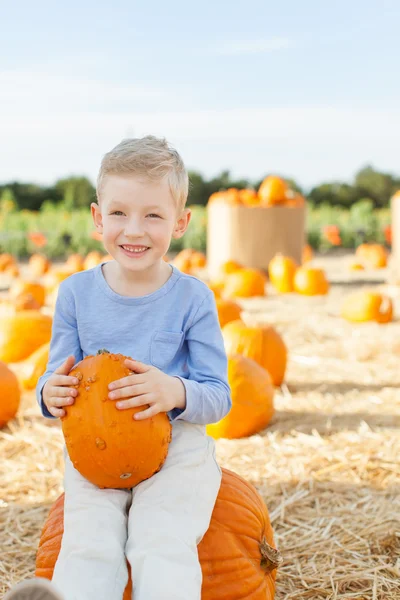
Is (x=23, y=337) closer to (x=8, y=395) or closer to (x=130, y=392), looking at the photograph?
(x=8, y=395)

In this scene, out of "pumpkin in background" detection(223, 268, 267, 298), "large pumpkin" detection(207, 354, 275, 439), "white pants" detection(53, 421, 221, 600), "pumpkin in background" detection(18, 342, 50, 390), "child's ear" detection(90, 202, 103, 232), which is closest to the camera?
"white pants" detection(53, 421, 221, 600)

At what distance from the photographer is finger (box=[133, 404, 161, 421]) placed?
2.13 m

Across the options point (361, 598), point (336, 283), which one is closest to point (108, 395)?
point (361, 598)

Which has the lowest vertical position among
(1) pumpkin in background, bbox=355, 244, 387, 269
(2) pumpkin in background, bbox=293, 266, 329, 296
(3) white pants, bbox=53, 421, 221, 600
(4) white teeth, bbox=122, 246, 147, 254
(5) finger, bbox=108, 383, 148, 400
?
(1) pumpkin in background, bbox=355, 244, 387, 269

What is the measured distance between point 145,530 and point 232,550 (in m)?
0.38

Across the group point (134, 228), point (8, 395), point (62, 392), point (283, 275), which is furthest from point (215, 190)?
point (62, 392)

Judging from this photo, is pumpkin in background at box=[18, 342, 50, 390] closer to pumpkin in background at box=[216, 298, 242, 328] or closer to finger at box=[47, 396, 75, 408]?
pumpkin in background at box=[216, 298, 242, 328]

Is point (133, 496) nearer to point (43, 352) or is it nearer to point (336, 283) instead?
point (43, 352)

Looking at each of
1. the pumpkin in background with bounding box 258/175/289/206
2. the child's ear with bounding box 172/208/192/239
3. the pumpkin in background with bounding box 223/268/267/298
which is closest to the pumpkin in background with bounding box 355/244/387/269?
the pumpkin in background with bounding box 258/175/289/206

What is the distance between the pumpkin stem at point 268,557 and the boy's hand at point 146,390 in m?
0.60

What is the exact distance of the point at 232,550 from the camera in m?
2.31

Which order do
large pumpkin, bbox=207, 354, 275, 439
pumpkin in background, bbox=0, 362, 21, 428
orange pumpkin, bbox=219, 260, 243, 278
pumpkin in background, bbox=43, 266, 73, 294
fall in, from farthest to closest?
orange pumpkin, bbox=219, 260, 243, 278, pumpkin in background, bbox=43, 266, 73, 294, pumpkin in background, bbox=0, 362, 21, 428, large pumpkin, bbox=207, 354, 275, 439

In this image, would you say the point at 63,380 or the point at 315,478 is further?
the point at 315,478

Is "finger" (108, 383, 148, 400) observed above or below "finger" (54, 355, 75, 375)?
below
